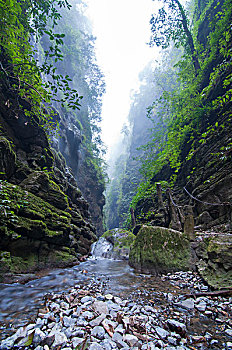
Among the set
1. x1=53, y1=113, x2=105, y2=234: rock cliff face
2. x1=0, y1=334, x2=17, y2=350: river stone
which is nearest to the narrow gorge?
x1=0, y1=334, x2=17, y2=350: river stone

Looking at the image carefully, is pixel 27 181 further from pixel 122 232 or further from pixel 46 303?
pixel 122 232

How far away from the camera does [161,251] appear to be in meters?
4.85

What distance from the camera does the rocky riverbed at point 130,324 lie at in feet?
5.58

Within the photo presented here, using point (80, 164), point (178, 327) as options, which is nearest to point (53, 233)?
point (178, 327)

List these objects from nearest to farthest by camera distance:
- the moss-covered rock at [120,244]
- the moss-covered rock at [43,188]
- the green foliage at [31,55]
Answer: the green foliage at [31,55] < the moss-covered rock at [43,188] < the moss-covered rock at [120,244]

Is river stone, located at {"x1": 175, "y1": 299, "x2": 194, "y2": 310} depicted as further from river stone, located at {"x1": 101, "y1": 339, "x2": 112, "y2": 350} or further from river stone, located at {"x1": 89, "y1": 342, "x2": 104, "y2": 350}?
river stone, located at {"x1": 89, "y1": 342, "x2": 104, "y2": 350}

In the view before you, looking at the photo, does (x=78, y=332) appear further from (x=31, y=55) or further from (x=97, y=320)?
(x=31, y=55)

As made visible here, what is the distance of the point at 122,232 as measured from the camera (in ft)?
41.5

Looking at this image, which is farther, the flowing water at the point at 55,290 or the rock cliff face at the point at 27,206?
the rock cliff face at the point at 27,206

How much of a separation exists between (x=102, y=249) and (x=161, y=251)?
24.5 feet

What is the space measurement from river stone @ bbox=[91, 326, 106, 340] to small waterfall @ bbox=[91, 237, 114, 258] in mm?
8713

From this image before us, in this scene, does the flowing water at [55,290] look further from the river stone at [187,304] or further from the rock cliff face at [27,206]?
the rock cliff face at [27,206]

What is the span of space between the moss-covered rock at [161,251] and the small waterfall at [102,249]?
5.20 metres

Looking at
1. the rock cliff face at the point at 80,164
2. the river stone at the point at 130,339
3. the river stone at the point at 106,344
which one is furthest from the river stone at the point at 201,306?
the rock cliff face at the point at 80,164
